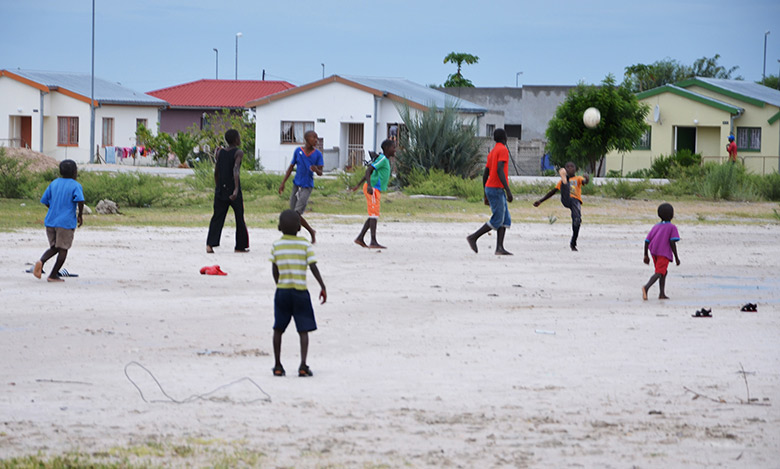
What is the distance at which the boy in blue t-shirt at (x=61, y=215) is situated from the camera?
11539 mm

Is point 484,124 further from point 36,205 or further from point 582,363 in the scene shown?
point 582,363

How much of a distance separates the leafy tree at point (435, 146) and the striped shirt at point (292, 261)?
78.7ft

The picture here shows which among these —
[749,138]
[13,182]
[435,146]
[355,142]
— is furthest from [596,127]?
[13,182]

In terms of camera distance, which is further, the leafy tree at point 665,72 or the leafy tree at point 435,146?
the leafy tree at point 665,72

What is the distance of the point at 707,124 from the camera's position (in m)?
47.4

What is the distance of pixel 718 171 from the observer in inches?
1188

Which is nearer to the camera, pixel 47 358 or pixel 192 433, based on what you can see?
pixel 192 433

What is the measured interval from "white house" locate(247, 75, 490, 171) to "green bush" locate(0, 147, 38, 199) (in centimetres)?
1979

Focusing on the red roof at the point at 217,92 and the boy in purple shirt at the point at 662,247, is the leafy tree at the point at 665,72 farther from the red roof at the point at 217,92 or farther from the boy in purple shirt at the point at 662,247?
the boy in purple shirt at the point at 662,247

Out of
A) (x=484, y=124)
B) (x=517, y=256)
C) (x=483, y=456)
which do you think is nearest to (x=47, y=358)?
(x=483, y=456)

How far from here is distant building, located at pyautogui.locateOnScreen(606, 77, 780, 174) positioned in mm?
46250

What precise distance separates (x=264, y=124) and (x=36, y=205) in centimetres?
2531

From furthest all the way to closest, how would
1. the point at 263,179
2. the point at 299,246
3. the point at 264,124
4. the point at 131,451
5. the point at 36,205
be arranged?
the point at 264,124
the point at 263,179
the point at 36,205
the point at 299,246
the point at 131,451

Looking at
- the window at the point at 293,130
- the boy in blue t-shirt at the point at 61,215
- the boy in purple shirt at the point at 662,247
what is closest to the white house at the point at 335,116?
the window at the point at 293,130
